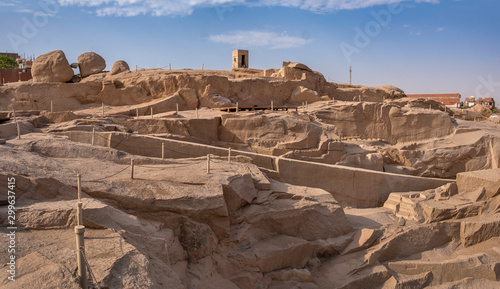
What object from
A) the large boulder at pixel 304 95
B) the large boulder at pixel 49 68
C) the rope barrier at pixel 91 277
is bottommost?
the rope barrier at pixel 91 277

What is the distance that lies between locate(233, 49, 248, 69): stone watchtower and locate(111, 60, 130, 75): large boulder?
710 cm

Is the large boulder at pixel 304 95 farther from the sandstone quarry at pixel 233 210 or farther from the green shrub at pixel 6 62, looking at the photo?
the green shrub at pixel 6 62

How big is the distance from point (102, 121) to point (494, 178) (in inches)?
427

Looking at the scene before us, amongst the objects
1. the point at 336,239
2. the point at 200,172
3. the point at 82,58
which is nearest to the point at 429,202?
the point at 336,239

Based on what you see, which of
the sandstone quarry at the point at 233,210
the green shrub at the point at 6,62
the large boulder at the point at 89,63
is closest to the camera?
the sandstone quarry at the point at 233,210

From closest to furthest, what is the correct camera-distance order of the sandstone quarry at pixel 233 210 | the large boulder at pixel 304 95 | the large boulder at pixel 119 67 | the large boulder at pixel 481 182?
the sandstone quarry at pixel 233 210 → the large boulder at pixel 481 182 → the large boulder at pixel 119 67 → the large boulder at pixel 304 95

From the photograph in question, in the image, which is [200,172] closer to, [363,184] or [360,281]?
[360,281]

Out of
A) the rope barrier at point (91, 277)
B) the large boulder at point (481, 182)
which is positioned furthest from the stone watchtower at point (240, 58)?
the rope barrier at point (91, 277)

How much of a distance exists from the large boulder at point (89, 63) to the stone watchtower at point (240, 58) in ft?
26.8

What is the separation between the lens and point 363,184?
9.36 metres

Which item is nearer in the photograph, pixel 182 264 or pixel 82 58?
pixel 182 264

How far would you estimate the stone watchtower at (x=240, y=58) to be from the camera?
75.8 ft

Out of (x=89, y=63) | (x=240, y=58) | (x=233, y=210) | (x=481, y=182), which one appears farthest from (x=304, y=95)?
(x=233, y=210)

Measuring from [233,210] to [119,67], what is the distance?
1427cm
